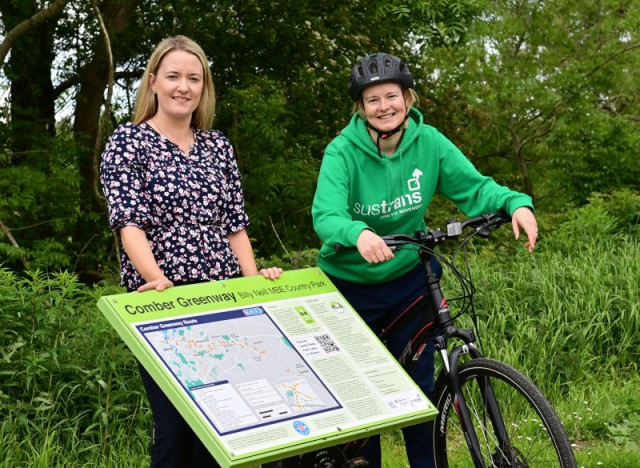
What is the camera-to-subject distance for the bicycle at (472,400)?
119 inches

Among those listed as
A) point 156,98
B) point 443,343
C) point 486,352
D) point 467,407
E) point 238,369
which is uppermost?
point 156,98

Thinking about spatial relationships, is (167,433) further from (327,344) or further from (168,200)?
(168,200)

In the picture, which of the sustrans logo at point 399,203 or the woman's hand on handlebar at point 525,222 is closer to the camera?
the woman's hand on handlebar at point 525,222

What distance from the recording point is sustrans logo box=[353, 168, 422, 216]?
3.58 m

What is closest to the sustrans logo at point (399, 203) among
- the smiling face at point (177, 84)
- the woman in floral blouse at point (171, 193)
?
the woman in floral blouse at point (171, 193)

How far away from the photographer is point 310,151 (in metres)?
11.0

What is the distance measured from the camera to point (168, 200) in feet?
10.6

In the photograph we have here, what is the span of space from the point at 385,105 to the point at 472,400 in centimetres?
120

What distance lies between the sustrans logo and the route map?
27.1 inches

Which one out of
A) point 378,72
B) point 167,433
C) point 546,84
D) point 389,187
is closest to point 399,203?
point 389,187

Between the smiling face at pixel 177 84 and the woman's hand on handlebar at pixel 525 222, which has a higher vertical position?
the smiling face at pixel 177 84

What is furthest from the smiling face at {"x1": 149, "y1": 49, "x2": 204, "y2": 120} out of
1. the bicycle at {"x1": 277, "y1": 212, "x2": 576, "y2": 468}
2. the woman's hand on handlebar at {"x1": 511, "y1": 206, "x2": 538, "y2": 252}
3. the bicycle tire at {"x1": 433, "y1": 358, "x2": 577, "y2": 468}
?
the bicycle tire at {"x1": 433, "y1": 358, "x2": 577, "y2": 468}

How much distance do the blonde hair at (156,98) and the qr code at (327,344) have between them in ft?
3.15

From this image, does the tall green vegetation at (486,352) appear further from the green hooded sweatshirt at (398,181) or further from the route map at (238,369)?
the route map at (238,369)
